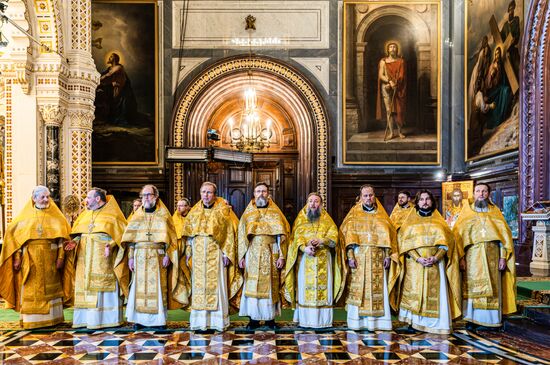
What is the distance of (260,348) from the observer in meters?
6.09

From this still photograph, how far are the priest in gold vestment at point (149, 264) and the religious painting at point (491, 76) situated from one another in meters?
7.51

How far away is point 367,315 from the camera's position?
22.4ft

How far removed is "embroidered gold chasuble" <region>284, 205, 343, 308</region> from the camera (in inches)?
275

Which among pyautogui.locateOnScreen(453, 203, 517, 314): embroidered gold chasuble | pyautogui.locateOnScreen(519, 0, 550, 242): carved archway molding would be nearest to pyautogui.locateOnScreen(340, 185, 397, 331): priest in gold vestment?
pyautogui.locateOnScreen(453, 203, 517, 314): embroidered gold chasuble

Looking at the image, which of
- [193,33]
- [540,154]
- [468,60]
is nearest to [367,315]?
[540,154]

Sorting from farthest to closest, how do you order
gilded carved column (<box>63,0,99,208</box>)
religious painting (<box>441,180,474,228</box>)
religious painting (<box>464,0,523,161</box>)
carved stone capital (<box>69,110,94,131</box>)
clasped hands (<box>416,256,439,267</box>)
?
religious painting (<box>441,180,474,228</box>)
religious painting (<box>464,0,523,161</box>)
carved stone capital (<box>69,110,94,131</box>)
gilded carved column (<box>63,0,99,208</box>)
clasped hands (<box>416,256,439,267</box>)

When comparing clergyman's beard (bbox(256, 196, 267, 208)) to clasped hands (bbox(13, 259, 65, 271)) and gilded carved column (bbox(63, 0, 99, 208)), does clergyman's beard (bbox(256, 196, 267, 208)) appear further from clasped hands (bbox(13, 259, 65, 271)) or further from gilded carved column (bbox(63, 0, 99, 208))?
gilded carved column (bbox(63, 0, 99, 208))

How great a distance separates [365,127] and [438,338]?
8492mm

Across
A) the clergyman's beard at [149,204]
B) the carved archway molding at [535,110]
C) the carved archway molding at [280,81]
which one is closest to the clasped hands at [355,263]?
the clergyman's beard at [149,204]

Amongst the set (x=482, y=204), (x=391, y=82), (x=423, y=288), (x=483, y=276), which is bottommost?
(x=423, y=288)

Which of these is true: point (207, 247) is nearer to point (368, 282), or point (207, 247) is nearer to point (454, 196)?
point (368, 282)

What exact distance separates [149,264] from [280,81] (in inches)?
334

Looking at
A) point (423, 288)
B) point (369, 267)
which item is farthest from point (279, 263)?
point (423, 288)

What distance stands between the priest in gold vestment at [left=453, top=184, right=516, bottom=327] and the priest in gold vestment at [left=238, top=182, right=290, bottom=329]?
227cm
